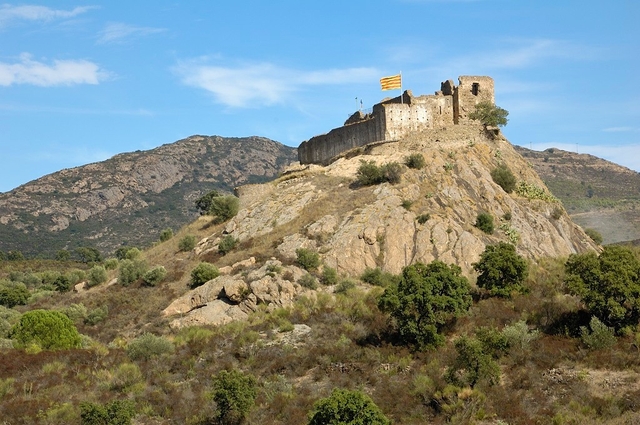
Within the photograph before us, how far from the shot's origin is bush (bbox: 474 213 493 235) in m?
42.4

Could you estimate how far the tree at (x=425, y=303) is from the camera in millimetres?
31125

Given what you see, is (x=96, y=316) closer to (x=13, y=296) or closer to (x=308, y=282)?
(x=308, y=282)

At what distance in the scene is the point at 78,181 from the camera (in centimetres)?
13838

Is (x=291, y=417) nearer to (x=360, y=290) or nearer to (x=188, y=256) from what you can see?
(x=360, y=290)

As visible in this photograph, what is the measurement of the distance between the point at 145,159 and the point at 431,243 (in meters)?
117

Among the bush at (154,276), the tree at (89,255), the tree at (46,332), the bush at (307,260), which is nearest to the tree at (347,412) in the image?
the bush at (307,260)

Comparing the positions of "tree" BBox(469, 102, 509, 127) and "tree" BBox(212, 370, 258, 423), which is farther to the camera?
"tree" BBox(469, 102, 509, 127)

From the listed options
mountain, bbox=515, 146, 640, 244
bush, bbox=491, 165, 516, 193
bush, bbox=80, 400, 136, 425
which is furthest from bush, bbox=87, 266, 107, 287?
mountain, bbox=515, 146, 640, 244

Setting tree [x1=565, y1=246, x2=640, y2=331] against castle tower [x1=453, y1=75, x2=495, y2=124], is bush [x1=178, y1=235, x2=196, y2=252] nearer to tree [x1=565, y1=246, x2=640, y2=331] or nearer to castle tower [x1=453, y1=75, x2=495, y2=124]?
castle tower [x1=453, y1=75, x2=495, y2=124]

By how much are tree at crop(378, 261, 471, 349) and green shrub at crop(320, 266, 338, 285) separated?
649 centimetres

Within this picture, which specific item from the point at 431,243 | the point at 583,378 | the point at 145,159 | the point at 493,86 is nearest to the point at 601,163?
the point at 145,159

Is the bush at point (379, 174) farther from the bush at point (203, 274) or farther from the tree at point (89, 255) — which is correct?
the tree at point (89, 255)

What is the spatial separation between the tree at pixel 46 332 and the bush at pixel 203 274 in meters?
6.22

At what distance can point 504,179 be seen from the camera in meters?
48.0
